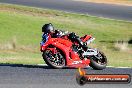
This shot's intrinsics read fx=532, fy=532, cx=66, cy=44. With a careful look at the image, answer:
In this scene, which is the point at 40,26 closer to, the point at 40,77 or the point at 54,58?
the point at 54,58

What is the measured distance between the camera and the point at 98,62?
14680mm

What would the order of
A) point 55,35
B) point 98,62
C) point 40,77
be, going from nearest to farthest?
1. point 40,77
2. point 98,62
3. point 55,35

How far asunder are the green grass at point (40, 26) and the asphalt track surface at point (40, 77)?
11.9 meters

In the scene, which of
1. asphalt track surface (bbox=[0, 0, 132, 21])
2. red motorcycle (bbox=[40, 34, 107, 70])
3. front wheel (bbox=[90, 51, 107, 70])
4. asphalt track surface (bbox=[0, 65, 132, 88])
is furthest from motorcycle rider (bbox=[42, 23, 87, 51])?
asphalt track surface (bbox=[0, 0, 132, 21])

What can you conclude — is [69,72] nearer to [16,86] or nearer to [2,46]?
[16,86]

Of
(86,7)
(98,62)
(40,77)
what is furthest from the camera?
(86,7)

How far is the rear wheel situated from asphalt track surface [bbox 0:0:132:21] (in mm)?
27833

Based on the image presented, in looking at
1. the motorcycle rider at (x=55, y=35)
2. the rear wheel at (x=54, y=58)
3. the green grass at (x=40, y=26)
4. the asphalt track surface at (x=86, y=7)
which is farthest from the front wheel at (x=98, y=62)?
the asphalt track surface at (x=86, y=7)

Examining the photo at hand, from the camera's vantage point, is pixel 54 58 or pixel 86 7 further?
pixel 86 7

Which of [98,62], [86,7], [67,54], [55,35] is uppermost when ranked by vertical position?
[55,35]

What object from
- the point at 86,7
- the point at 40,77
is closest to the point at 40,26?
the point at 86,7

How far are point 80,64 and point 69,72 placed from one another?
4.56 feet

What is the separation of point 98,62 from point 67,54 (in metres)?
0.88

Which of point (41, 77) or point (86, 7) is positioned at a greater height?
point (41, 77)
